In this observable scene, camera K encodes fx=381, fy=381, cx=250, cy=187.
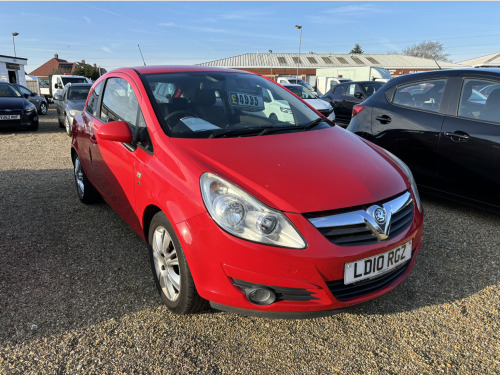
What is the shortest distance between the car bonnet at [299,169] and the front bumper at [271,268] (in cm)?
17

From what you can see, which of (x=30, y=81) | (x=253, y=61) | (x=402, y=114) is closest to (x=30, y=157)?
(x=402, y=114)

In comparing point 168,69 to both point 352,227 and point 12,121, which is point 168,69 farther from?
point 12,121

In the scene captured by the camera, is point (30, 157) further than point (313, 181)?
Yes

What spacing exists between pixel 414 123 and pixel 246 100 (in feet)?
6.97

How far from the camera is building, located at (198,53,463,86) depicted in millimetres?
46625

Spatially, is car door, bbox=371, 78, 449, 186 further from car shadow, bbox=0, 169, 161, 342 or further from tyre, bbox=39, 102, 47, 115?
tyre, bbox=39, 102, 47, 115

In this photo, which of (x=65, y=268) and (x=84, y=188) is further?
(x=84, y=188)

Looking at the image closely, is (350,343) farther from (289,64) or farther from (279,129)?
(289,64)

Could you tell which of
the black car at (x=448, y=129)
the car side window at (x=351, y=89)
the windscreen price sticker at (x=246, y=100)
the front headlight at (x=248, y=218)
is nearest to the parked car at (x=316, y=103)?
the car side window at (x=351, y=89)

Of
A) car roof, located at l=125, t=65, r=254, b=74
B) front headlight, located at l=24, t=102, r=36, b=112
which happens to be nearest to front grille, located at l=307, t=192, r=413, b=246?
car roof, located at l=125, t=65, r=254, b=74

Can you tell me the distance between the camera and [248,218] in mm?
1947

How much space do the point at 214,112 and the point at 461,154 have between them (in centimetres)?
253

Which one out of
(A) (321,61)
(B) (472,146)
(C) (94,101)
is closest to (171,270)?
(C) (94,101)

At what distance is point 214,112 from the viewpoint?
2893 mm
